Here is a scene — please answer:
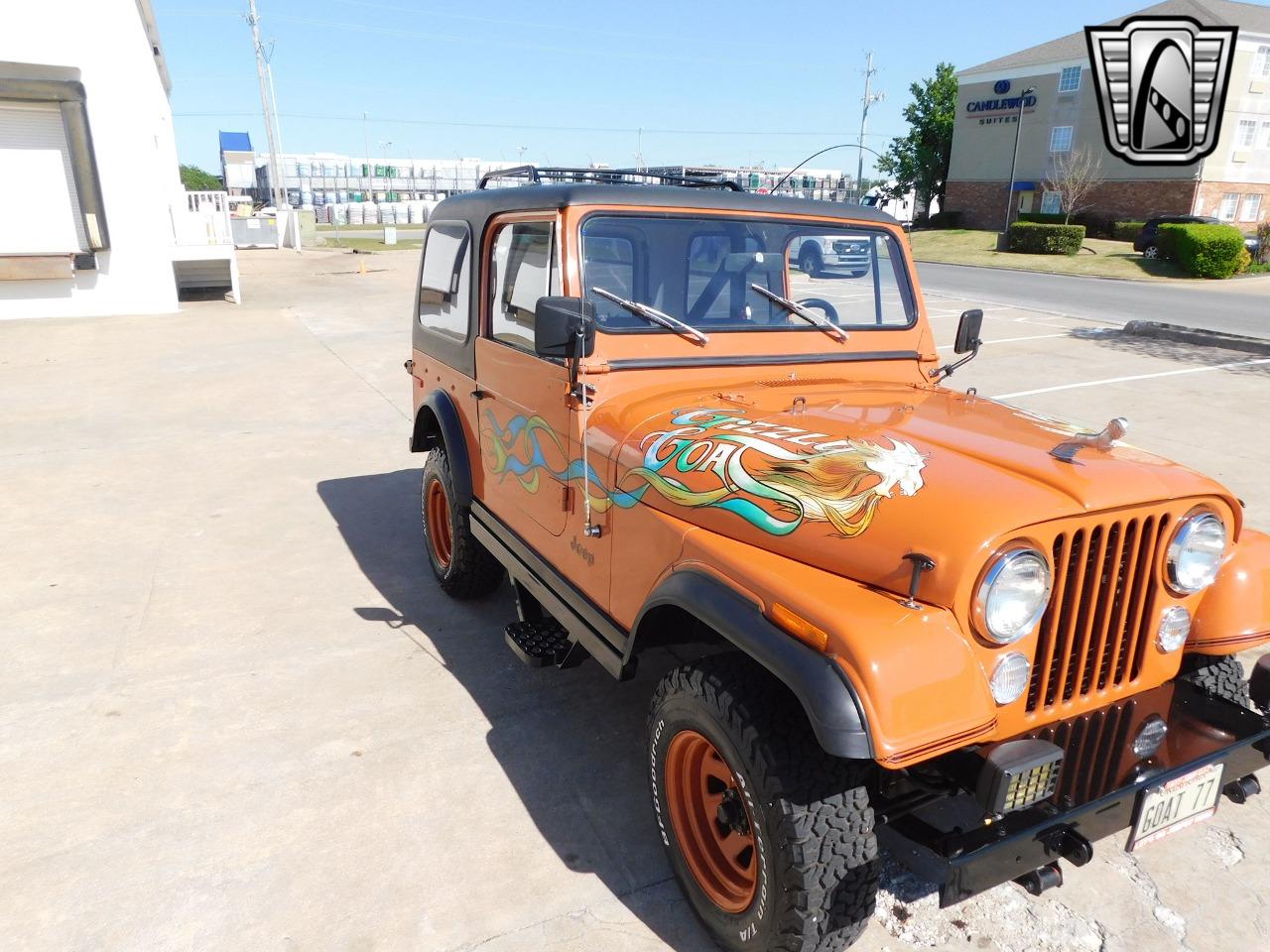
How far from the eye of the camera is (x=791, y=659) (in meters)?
2.01

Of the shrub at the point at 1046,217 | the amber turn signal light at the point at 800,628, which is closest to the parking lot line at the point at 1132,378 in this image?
the amber turn signal light at the point at 800,628

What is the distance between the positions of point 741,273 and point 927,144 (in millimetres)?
51303

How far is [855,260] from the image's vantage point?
3.71 metres

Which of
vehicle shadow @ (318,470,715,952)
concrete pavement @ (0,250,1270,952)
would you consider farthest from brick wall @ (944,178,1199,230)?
vehicle shadow @ (318,470,715,952)

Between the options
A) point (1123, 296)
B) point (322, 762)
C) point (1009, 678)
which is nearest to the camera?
point (1009, 678)

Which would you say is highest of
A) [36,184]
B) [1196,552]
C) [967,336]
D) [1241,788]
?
[36,184]

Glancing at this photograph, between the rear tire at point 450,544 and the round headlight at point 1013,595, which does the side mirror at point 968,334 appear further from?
the rear tire at point 450,544

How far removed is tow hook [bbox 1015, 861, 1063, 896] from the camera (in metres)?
2.15

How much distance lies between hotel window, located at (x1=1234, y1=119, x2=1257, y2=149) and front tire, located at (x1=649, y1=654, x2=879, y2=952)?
43180mm

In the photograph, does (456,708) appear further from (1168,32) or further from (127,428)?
(1168,32)

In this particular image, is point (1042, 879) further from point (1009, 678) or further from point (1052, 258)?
point (1052, 258)

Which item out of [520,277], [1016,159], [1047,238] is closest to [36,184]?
[520,277]

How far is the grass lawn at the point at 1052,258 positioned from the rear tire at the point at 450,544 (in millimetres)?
26054

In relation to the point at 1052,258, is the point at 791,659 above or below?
above
